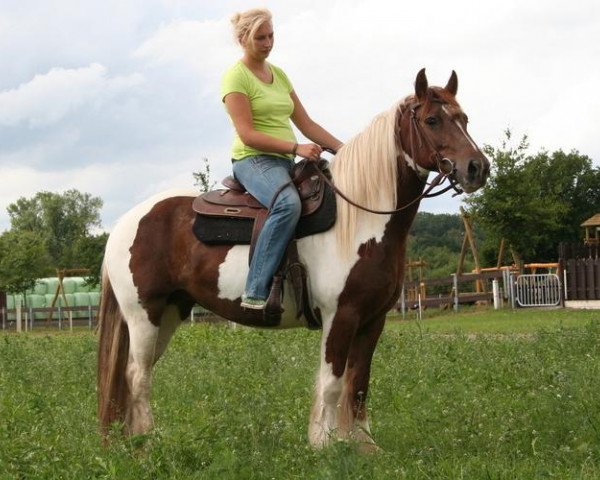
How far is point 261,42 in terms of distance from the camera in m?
6.59

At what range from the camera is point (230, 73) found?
662 cm

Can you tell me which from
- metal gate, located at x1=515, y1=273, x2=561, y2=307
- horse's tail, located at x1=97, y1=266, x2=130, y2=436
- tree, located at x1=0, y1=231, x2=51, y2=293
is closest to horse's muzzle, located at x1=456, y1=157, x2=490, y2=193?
horse's tail, located at x1=97, y1=266, x2=130, y2=436

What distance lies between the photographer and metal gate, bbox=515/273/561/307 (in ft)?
108

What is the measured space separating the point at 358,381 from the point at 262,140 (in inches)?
69.3

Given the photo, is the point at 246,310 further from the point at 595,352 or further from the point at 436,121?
the point at 595,352

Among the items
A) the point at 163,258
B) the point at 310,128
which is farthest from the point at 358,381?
the point at 310,128

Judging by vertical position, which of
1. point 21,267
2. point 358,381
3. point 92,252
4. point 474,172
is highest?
point 92,252

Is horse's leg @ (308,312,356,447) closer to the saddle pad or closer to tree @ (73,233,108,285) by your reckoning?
the saddle pad

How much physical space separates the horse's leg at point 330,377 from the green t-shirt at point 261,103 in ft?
4.45

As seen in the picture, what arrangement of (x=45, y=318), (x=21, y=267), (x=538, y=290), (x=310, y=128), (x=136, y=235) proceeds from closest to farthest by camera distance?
(x=136, y=235)
(x=310, y=128)
(x=538, y=290)
(x=21, y=267)
(x=45, y=318)

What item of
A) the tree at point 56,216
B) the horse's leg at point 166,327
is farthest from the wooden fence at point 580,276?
the tree at point 56,216

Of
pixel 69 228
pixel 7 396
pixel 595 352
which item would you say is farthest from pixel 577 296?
pixel 69 228

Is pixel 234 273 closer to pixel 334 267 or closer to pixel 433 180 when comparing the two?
pixel 334 267

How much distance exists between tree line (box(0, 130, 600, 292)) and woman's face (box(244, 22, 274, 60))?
7437mm
